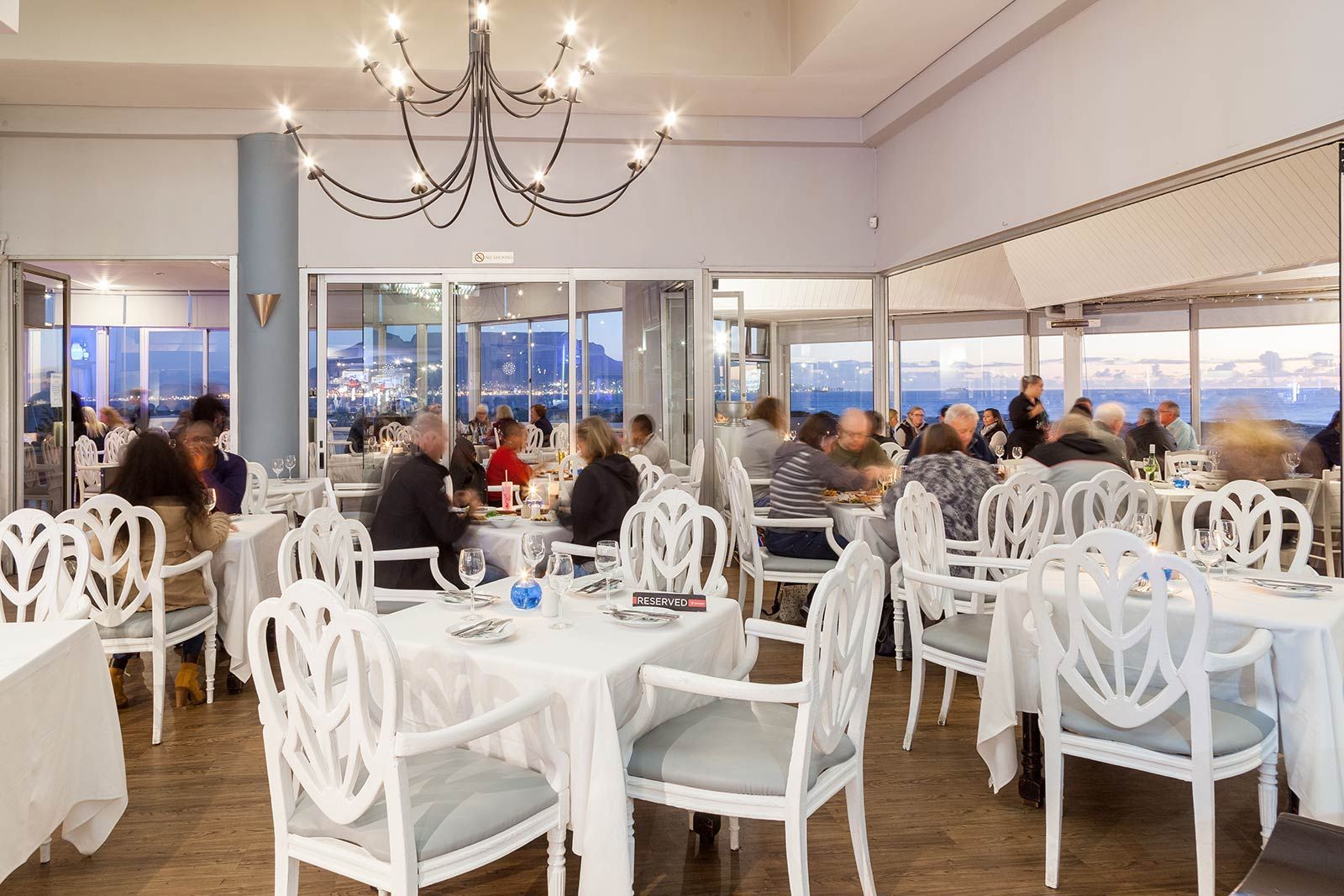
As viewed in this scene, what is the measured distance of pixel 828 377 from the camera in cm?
925

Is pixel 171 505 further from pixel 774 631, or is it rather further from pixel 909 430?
pixel 909 430

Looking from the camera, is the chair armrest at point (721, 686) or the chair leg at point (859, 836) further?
the chair leg at point (859, 836)

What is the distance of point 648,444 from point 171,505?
13.2ft

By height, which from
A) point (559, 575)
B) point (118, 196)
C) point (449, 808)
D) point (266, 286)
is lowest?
point (449, 808)

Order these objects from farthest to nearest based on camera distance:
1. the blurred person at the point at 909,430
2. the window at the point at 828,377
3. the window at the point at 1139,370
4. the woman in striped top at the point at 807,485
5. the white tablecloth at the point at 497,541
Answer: the blurred person at the point at 909,430 < the window at the point at 828,377 < the window at the point at 1139,370 < the woman in striped top at the point at 807,485 < the white tablecloth at the point at 497,541

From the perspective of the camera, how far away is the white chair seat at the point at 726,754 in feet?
7.85

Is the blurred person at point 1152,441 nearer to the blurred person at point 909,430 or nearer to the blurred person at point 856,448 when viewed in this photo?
the blurred person at point 856,448

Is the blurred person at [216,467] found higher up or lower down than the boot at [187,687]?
higher up

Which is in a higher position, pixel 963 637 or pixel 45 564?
pixel 45 564

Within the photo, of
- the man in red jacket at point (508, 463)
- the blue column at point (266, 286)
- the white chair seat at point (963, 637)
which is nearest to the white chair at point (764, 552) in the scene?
the white chair seat at point (963, 637)

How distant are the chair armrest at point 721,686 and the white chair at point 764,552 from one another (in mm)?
2909

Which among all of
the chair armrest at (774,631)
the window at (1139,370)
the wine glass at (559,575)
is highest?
the window at (1139,370)

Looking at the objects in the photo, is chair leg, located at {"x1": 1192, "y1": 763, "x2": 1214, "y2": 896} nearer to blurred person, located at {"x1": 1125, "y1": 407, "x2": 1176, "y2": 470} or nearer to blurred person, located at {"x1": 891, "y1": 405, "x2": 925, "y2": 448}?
blurred person, located at {"x1": 1125, "y1": 407, "x2": 1176, "y2": 470}

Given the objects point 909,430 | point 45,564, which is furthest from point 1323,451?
point 909,430
